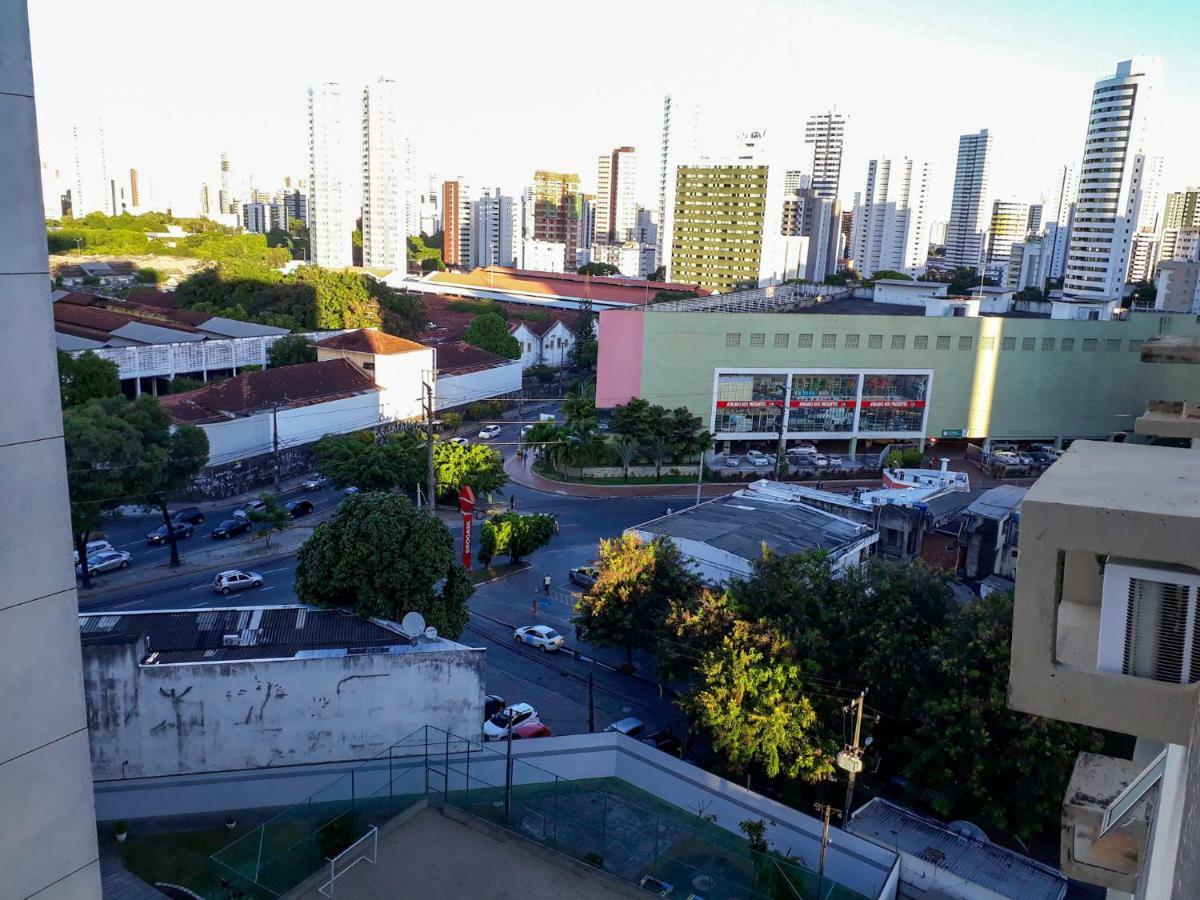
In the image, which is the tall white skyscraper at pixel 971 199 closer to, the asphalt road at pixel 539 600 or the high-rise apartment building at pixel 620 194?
the high-rise apartment building at pixel 620 194

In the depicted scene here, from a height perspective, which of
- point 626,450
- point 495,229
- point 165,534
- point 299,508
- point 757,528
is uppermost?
point 495,229

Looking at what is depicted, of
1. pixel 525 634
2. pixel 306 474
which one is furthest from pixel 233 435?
pixel 525 634

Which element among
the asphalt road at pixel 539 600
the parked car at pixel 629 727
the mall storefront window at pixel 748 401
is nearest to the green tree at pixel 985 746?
the parked car at pixel 629 727

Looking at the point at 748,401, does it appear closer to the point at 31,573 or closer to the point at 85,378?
the point at 85,378

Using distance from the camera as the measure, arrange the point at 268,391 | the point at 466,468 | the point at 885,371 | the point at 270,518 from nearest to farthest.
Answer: the point at 270,518 → the point at 466,468 → the point at 268,391 → the point at 885,371

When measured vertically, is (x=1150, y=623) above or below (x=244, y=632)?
above

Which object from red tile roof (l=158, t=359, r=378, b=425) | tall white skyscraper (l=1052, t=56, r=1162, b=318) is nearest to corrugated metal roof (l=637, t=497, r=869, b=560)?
red tile roof (l=158, t=359, r=378, b=425)

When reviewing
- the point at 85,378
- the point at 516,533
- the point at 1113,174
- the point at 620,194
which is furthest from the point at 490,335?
the point at 620,194

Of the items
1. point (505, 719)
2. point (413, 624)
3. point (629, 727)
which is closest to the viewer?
point (413, 624)
